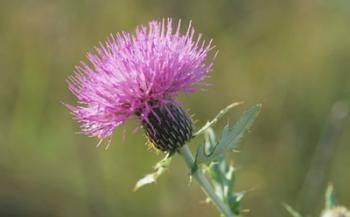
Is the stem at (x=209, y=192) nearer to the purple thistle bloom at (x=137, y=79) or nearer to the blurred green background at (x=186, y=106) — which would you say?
the purple thistle bloom at (x=137, y=79)

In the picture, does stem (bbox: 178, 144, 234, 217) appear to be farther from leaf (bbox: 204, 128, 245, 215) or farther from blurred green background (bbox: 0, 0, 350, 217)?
blurred green background (bbox: 0, 0, 350, 217)

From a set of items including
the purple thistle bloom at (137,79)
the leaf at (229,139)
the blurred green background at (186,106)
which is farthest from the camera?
the blurred green background at (186,106)

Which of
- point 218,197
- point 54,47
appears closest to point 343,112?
point 218,197

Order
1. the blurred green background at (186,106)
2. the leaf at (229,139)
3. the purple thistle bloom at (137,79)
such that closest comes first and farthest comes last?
1. the leaf at (229,139)
2. the purple thistle bloom at (137,79)
3. the blurred green background at (186,106)

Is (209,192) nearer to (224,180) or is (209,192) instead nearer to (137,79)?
(224,180)

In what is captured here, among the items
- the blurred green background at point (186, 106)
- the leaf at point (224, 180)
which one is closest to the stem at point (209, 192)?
the leaf at point (224, 180)

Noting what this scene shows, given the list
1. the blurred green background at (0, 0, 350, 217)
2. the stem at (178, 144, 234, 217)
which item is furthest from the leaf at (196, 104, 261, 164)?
the blurred green background at (0, 0, 350, 217)

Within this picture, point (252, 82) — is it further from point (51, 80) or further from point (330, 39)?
point (51, 80)
